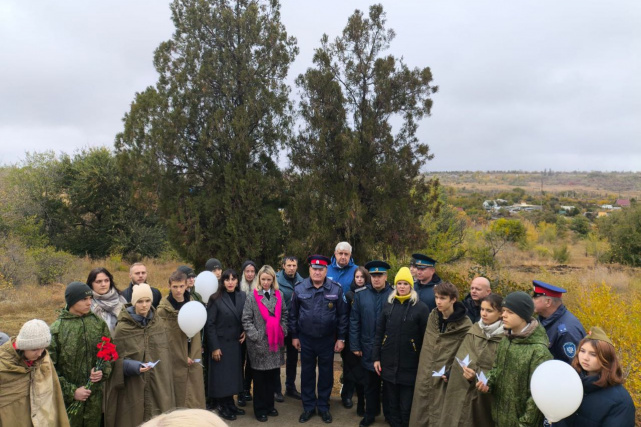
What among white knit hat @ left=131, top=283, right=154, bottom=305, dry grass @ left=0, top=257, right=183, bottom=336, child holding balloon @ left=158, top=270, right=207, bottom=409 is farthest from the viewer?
dry grass @ left=0, top=257, right=183, bottom=336

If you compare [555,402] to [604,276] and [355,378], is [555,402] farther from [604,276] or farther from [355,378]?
[604,276]

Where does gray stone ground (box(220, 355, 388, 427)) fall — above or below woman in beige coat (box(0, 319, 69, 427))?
below

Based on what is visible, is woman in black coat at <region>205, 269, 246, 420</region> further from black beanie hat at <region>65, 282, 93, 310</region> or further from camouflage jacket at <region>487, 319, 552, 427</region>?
camouflage jacket at <region>487, 319, 552, 427</region>

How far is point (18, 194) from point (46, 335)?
20078 mm

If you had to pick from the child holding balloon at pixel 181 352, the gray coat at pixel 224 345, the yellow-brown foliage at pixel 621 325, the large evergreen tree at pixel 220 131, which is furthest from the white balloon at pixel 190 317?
the large evergreen tree at pixel 220 131

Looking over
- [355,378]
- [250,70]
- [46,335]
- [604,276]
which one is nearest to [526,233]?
[604,276]

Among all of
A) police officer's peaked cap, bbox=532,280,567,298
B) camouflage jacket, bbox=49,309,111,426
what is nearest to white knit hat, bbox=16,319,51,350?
camouflage jacket, bbox=49,309,111,426

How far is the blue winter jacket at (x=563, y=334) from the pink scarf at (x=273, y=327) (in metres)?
3.01

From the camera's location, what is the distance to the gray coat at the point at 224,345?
16.9 ft

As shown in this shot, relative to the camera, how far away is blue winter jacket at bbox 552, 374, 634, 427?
283cm

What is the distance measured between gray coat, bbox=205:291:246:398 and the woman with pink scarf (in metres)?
0.15

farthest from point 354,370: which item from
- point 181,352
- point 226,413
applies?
point 181,352

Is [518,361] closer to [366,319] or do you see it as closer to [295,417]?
[366,319]

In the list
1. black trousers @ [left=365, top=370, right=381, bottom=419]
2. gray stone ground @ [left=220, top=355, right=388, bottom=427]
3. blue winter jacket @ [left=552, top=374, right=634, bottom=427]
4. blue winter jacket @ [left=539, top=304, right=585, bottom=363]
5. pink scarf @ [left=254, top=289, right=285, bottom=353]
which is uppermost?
blue winter jacket @ [left=539, top=304, right=585, bottom=363]
